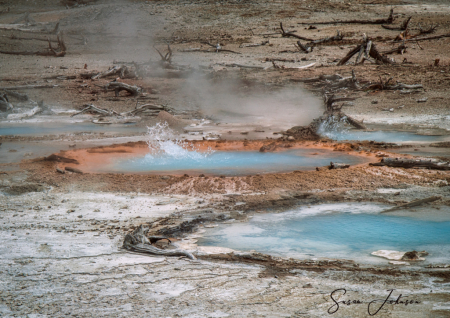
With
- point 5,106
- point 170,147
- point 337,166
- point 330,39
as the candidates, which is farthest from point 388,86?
point 5,106

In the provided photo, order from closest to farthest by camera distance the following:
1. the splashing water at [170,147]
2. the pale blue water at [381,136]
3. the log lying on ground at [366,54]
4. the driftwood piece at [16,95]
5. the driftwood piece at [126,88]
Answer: the splashing water at [170,147] < the pale blue water at [381,136] < the driftwood piece at [16,95] < the driftwood piece at [126,88] < the log lying on ground at [366,54]

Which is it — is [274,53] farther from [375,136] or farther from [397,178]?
[397,178]

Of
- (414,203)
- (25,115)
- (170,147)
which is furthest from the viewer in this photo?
(25,115)

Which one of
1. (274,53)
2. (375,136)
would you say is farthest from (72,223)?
(274,53)

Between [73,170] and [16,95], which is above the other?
[16,95]

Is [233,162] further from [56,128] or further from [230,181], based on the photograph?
[56,128]

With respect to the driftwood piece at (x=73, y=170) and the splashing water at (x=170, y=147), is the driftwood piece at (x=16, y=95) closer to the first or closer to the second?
the splashing water at (x=170, y=147)

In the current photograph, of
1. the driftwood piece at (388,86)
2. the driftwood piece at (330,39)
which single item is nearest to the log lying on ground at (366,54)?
the driftwood piece at (388,86)
